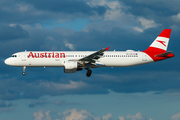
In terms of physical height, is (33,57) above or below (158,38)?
below

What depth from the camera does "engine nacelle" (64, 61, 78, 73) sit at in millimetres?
54656

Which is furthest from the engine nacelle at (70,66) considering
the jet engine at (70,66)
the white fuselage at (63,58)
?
the white fuselage at (63,58)

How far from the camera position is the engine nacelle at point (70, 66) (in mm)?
54656

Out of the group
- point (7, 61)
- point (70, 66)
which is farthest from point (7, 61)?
point (70, 66)

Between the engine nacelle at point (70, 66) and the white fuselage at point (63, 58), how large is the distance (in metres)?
2.77

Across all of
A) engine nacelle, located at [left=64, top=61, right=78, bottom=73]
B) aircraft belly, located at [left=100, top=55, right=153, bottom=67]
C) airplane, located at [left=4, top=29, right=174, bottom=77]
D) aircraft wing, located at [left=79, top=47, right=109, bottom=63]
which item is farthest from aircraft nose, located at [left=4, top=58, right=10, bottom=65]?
aircraft belly, located at [left=100, top=55, right=153, bottom=67]

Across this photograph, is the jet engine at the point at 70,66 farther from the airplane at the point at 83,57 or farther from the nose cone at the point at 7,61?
the nose cone at the point at 7,61

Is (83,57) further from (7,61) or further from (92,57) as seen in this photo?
(7,61)

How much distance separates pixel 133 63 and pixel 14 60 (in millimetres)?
26607

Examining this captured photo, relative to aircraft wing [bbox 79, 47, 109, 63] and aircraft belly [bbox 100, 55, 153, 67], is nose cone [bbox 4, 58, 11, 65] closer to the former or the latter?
aircraft wing [bbox 79, 47, 109, 63]

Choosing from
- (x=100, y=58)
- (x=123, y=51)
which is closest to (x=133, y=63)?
(x=123, y=51)

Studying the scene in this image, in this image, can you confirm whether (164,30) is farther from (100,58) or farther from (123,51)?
(100,58)

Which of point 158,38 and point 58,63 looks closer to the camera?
point 58,63

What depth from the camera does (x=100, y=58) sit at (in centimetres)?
5781
